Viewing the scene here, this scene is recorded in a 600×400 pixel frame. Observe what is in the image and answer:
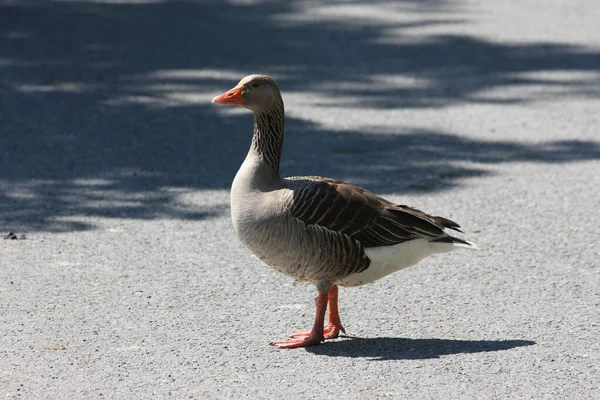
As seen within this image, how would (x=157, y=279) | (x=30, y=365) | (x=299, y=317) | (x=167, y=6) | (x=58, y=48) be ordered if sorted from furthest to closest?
(x=167, y=6) → (x=58, y=48) → (x=157, y=279) → (x=299, y=317) → (x=30, y=365)

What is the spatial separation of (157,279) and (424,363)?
197 centimetres

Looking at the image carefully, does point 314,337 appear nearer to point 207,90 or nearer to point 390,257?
point 390,257

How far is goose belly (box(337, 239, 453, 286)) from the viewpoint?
5.09m

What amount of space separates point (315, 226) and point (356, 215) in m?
0.26

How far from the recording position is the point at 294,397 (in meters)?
4.37

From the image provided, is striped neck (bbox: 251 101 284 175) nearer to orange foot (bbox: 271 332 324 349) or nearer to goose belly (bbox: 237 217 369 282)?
goose belly (bbox: 237 217 369 282)

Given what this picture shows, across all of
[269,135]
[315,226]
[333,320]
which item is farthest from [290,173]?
[315,226]

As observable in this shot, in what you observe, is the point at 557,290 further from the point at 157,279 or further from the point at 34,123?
Answer: the point at 34,123

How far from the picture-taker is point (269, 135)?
17.1 ft

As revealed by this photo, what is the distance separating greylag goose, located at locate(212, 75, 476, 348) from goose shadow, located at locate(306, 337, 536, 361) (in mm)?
105

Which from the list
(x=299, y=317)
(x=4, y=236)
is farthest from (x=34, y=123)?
(x=299, y=317)

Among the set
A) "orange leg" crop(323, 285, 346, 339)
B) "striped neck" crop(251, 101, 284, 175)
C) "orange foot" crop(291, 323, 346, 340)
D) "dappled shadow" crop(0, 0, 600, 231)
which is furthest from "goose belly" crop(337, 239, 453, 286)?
"dappled shadow" crop(0, 0, 600, 231)

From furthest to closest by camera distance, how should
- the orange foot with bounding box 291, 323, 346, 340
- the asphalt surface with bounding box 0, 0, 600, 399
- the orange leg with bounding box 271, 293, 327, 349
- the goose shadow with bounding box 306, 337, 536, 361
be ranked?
the orange foot with bounding box 291, 323, 346, 340 → the orange leg with bounding box 271, 293, 327, 349 → the goose shadow with bounding box 306, 337, 536, 361 → the asphalt surface with bounding box 0, 0, 600, 399

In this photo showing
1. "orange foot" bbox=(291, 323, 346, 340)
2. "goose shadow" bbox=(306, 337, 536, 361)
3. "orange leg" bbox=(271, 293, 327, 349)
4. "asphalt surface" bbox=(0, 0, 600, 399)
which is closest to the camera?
"asphalt surface" bbox=(0, 0, 600, 399)
